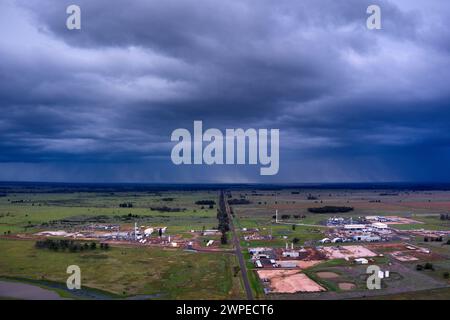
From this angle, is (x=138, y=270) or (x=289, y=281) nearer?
(x=289, y=281)

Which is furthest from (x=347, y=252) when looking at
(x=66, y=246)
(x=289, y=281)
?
(x=66, y=246)

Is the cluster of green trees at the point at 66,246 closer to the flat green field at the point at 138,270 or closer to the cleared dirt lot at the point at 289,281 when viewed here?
the flat green field at the point at 138,270

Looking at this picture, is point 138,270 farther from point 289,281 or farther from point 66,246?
point 66,246

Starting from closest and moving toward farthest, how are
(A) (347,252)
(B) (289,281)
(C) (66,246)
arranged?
(B) (289,281)
(A) (347,252)
(C) (66,246)

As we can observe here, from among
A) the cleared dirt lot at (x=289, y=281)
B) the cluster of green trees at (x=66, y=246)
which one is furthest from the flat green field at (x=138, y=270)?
the cleared dirt lot at (x=289, y=281)

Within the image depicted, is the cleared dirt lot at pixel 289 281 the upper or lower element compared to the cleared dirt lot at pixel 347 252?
lower

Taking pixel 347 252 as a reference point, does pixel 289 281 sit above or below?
below

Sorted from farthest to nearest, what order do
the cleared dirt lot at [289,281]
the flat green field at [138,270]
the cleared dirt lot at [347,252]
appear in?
the cleared dirt lot at [347,252] < the flat green field at [138,270] < the cleared dirt lot at [289,281]

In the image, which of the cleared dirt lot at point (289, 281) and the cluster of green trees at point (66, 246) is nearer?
the cleared dirt lot at point (289, 281)

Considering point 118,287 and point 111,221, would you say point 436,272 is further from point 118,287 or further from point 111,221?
point 111,221
